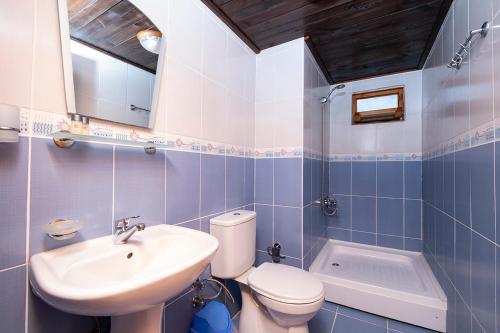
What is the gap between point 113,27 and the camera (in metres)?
0.88

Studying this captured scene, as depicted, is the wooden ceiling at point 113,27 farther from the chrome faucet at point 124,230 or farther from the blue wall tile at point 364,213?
the blue wall tile at point 364,213

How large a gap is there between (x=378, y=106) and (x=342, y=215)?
1290 mm

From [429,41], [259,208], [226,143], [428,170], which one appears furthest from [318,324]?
[429,41]

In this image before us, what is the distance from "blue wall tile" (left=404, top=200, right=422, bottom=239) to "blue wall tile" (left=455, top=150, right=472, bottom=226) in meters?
1.11

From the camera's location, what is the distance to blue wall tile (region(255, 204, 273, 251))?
1.75m

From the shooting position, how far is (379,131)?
2.34 meters

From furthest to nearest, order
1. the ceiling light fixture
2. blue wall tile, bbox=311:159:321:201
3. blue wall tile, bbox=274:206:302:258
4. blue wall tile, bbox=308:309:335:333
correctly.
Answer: blue wall tile, bbox=311:159:321:201
blue wall tile, bbox=274:206:302:258
blue wall tile, bbox=308:309:335:333
the ceiling light fixture

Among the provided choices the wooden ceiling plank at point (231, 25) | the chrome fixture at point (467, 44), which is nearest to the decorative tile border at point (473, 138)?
the chrome fixture at point (467, 44)

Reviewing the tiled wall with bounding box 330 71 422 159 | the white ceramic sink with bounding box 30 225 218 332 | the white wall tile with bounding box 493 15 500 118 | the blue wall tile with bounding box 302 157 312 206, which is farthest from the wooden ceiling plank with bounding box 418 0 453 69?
the white ceramic sink with bounding box 30 225 218 332

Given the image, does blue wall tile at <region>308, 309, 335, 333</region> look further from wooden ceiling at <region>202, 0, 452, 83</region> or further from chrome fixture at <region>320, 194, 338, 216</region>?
wooden ceiling at <region>202, 0, 452, 83</region>

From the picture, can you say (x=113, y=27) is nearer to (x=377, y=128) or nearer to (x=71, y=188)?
(x=71, y=188)

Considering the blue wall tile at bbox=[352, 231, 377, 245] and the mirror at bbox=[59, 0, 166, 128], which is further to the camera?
the blue wall tile at bbox=[352, 231, 377, 245]

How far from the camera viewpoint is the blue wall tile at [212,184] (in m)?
1.30

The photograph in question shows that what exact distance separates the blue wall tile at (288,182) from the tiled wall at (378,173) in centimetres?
111
